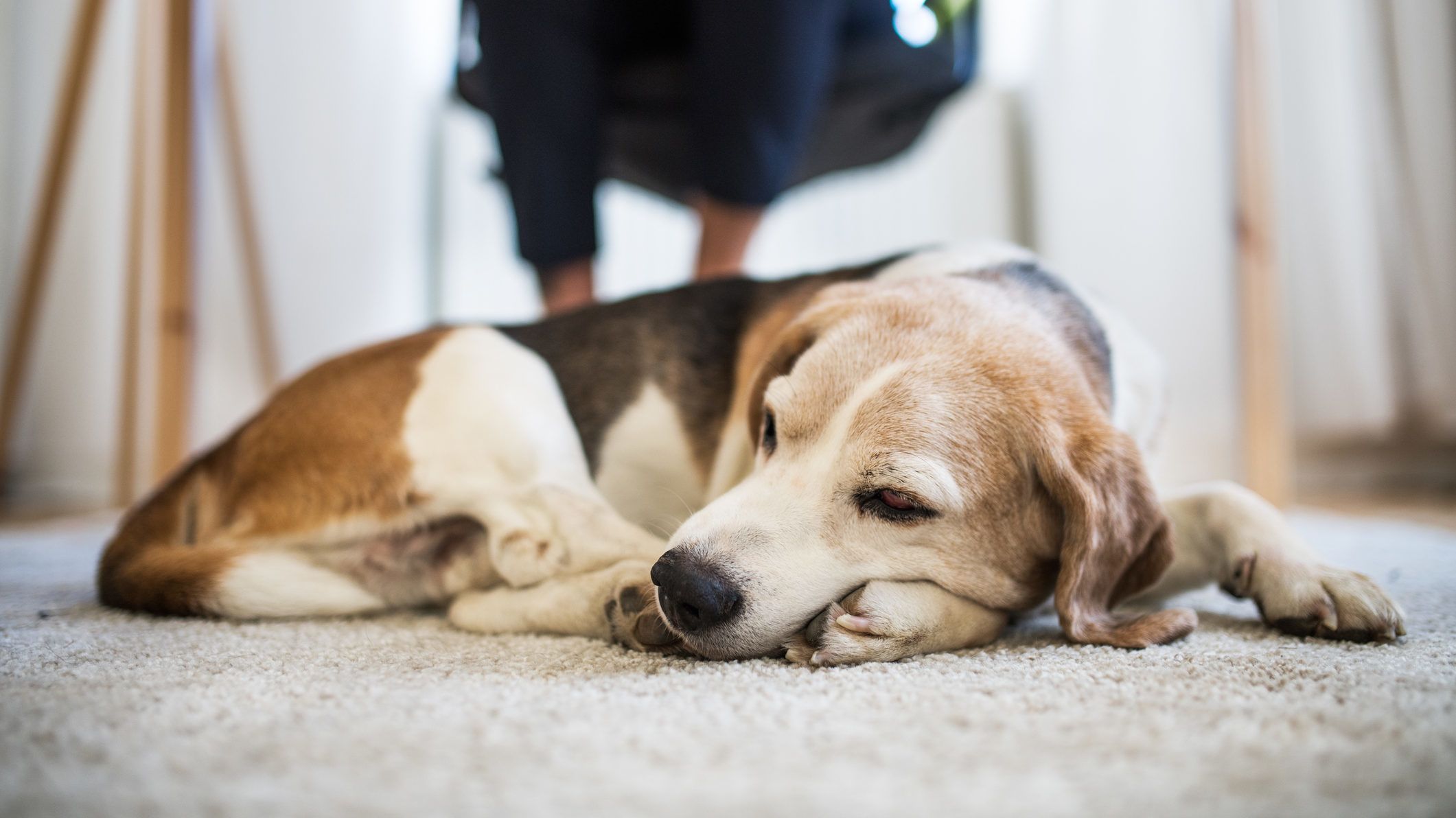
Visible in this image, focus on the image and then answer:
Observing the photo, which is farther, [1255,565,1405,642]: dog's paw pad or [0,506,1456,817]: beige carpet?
[1255,565,1405,642]: dog's paw pad

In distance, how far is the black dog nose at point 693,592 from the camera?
3.92ft

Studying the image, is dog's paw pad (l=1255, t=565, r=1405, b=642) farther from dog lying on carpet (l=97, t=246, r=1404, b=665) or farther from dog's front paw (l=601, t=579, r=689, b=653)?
dog's front paw (l=601, t=579, r=689, b=653)

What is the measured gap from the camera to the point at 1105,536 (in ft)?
4.29

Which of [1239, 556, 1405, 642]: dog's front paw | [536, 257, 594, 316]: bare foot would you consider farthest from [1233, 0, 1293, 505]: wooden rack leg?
[536, 257, 594, 316]: bare foot

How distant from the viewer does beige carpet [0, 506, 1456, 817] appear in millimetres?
740

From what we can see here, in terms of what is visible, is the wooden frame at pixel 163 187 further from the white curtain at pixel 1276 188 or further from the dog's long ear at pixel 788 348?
the white curtain at pixel 1276 188

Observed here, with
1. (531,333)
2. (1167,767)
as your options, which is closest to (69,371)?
(531,333)

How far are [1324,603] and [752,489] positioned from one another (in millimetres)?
851

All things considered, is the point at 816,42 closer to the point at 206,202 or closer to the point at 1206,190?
the point at 206,202

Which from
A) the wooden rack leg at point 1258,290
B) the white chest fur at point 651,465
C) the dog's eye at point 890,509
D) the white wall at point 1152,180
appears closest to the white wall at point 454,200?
the white wall at point 1152,180

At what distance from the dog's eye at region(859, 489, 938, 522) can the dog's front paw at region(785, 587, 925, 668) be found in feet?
0.36

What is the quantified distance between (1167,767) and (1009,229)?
483cm

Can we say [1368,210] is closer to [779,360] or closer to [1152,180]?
[1152,180]

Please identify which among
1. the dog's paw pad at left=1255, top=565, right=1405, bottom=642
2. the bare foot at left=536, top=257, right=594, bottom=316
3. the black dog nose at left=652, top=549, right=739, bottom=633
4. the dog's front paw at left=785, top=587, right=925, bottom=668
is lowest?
the dog's paw pad at left=1255, top=565, right=1405, bottom=642
